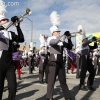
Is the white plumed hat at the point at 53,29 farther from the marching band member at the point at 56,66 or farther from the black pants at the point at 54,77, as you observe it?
the black pants at the point at 54,77

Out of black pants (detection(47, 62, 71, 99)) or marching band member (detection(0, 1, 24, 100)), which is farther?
black pants (detection(47, 62, 71, 99))

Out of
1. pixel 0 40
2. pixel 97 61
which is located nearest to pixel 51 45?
pixel 0 40

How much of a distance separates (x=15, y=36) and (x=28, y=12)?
52 cm

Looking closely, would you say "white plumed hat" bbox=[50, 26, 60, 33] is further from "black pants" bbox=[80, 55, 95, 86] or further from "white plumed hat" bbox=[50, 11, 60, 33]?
"black pants" bbox=[80, 55, 95, 86]

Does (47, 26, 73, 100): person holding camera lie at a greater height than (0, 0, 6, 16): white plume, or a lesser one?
lesser

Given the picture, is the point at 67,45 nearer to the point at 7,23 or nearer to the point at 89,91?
the point at 7,23

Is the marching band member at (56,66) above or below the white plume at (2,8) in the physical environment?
below

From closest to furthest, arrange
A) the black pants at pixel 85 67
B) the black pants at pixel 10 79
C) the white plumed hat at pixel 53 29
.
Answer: the black pants at pixel 10 79, the white plumed hat at pixel 53 29, the black pants at pixel 85 67

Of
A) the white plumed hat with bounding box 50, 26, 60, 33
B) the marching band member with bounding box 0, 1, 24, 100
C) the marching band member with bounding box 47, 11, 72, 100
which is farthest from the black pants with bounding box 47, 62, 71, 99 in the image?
the marching band member with bounding box 0, 1, 24, 100

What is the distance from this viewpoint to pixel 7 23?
4348mm

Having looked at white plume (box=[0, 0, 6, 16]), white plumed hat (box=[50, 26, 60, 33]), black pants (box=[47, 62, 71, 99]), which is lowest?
black pants (box=[47, 62, 71, 99])

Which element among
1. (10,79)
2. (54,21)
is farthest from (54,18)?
(10,79)

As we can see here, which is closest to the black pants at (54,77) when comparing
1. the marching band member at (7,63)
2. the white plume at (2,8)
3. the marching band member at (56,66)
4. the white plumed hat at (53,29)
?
the marching band member at (56,66)

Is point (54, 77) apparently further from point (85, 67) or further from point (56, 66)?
point (85, 67)
